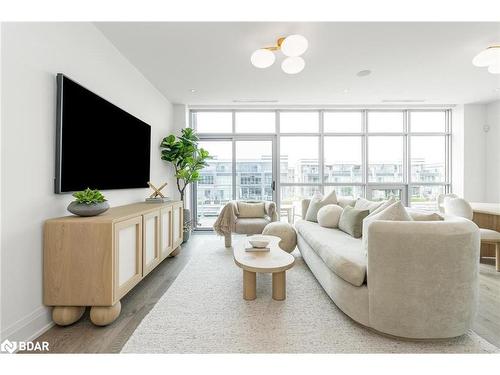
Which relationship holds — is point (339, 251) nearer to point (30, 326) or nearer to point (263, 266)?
point (263, 266)

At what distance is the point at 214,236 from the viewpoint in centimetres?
445

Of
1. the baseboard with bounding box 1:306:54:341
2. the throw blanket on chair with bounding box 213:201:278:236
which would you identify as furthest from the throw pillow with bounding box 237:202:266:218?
the baseboard with bounding box 1:306:54:341

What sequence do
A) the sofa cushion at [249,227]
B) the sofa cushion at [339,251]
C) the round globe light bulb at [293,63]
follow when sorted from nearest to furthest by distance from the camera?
1. the sofa cushion at [339,251]
2. the round globe light bulb at [293,63]
3. the sofa cushion at [249,227]

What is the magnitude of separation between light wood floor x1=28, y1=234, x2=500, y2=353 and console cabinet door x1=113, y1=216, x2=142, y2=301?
0.21 m

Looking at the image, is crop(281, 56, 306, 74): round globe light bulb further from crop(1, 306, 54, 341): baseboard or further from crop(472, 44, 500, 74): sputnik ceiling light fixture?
crop(1, 306, 54, 341): baseboard

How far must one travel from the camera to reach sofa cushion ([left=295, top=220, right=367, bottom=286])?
5.16 ft

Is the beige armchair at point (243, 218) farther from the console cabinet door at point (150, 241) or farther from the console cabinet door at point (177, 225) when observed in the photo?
the console cabinet door at point (150, 241)

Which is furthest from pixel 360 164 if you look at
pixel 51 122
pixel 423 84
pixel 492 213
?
pixel 51 122

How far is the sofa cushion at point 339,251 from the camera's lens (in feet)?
5.16

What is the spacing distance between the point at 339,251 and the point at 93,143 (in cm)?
240

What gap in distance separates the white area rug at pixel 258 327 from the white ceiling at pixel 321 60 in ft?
8.50

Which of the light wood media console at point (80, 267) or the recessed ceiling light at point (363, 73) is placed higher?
the recessed ceiling light at point (363, 73)

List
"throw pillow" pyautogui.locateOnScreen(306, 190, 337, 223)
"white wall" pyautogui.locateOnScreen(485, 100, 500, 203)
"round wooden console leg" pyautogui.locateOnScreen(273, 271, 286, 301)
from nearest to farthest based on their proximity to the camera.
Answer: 1. "round wooden console leg" pyautogui.locateOnScreen(273, 271, 286, 301)
2. "throw pillow" pyautogui.locateOnScreen(306, 190, 337, 223)
3. "white wall" pyautogui.locateOnScreen(485, 100, 500, 203)

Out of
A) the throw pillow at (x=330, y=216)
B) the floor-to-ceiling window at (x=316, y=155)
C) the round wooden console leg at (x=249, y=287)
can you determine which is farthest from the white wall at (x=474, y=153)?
the round wooden console leg at (x=249, y=287)
